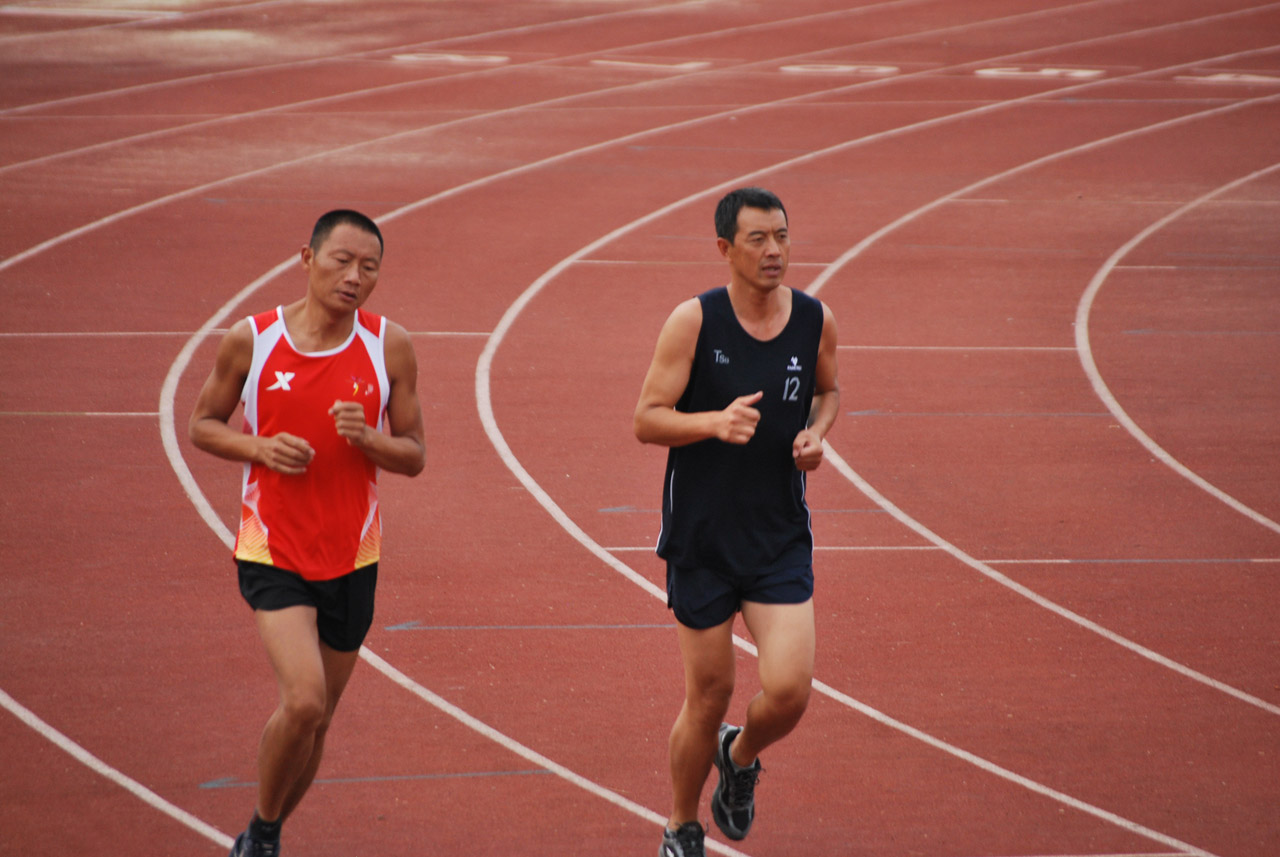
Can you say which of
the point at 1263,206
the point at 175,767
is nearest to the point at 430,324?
the point at 175,767

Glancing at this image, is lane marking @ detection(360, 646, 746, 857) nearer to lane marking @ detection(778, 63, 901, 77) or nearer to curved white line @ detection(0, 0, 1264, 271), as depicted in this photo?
curved white line @ detection(0, 0, 1264, 271)

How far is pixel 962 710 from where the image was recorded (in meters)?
5.55

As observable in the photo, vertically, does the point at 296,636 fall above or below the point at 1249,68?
below

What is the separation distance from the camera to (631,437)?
8.62 m

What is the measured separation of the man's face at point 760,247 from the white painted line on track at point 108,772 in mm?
2367

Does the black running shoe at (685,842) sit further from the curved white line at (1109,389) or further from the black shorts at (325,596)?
the curved white line at (1109,389)

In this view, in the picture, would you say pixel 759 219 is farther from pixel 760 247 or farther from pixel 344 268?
pixel 344 268

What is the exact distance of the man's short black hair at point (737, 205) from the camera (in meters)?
4.02

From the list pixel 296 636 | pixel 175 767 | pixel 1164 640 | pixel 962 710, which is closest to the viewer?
pixel 296 636

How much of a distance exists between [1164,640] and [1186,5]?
735 inches

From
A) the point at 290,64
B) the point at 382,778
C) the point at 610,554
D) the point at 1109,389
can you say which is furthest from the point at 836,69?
the point at 382,778

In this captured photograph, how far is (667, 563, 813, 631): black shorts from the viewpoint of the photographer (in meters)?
4.11

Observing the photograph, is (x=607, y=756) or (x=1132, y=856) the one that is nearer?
(x=1132, y=856)

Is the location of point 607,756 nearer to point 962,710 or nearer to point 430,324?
point 962,710
